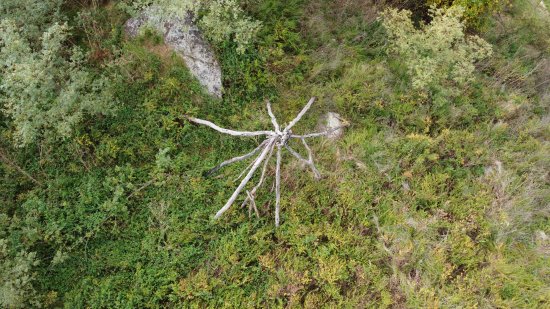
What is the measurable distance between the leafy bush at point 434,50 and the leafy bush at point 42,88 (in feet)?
22.8

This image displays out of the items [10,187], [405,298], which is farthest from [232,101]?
[405,298]

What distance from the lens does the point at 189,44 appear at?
8.02 metres

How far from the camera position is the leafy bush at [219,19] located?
7373 mm

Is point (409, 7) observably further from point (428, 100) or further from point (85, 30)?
point (85, 30)

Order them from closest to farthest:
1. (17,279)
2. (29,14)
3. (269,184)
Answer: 1. (17,279)
2. (29,14)
3. (269,184)

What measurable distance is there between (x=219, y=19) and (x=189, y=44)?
88cm

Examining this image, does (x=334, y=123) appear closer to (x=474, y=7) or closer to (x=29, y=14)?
(x=474, y=7)

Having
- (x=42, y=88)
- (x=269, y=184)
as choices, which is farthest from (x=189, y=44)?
(x=269, y=184)

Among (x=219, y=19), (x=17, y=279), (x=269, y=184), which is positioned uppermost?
(x=219, y=19)

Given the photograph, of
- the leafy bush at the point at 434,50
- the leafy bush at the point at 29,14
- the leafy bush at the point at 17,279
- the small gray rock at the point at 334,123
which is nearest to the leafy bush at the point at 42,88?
the leafy bush at the point at 29,14

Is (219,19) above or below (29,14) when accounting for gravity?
above

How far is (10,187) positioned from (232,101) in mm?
4804

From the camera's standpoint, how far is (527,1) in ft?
38.7

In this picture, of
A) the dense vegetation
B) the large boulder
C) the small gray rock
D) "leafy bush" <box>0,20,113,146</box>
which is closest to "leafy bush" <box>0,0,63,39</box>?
the dense vegetation
